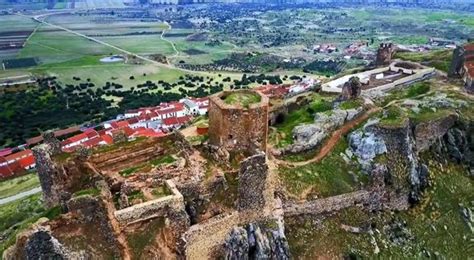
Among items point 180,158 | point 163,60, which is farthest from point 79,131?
point 163,60

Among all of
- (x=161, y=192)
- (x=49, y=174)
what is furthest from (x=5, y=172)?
(x=161, y=192)

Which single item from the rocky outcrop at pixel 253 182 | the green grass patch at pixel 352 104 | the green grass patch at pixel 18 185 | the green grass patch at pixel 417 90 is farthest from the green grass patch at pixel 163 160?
the green grass patch at pixel 18 185

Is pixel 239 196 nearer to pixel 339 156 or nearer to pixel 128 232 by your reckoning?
pixel 128 232

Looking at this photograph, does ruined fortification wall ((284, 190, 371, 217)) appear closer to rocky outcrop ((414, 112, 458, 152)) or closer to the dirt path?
the dirt path

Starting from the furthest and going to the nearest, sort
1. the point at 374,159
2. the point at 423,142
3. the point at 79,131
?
the point at 79,131, the point at 423,142, the point at 374,159

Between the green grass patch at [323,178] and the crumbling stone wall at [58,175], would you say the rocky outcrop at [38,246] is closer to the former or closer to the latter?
the crumbling stone wall at [58,175]

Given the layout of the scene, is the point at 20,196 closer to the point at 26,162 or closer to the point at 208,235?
the point at 26,162
